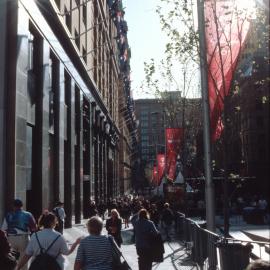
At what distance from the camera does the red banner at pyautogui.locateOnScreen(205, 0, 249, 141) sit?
508 inches

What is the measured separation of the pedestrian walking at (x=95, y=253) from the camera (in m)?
6.66

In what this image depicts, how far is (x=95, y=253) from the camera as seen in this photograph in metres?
6.68

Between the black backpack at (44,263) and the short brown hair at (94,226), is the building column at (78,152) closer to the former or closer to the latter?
the short brown hair at (94,226)

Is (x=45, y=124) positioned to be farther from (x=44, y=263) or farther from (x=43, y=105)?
(x=44, y=263)

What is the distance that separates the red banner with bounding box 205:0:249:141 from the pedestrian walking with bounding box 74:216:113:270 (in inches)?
278

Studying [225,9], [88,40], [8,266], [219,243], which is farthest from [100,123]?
[8,266]

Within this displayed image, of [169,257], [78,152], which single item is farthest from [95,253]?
[78,152]

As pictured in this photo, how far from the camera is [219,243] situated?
9672 millimetres

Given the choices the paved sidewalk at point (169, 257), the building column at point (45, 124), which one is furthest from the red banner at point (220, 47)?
the building column at point (45, 124)

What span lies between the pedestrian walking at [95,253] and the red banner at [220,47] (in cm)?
707

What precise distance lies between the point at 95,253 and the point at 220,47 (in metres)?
7.86

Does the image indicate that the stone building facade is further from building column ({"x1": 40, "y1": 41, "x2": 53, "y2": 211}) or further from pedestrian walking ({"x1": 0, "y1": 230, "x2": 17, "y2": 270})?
pedestrian walking ({"x1": 0, "y1": 230, "x2": 17, "y2": 270})

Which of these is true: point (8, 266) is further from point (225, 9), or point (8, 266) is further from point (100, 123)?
point (100, 123)

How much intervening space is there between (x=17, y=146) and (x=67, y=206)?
1245cm
